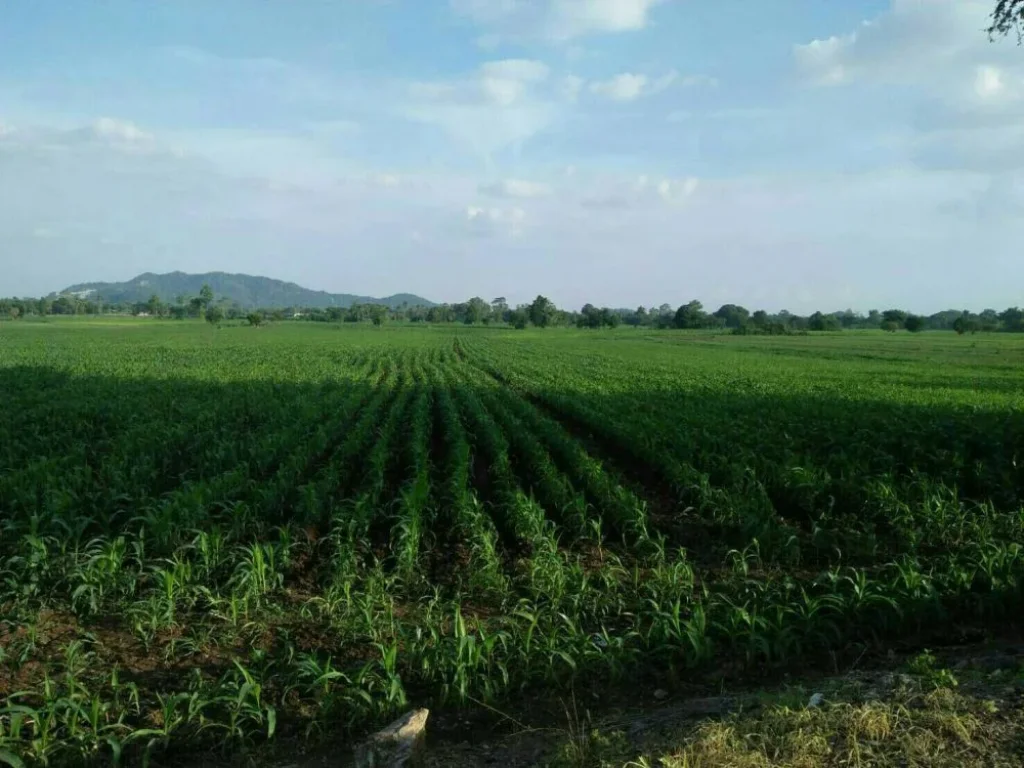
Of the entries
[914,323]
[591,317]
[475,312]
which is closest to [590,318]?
[591,317]

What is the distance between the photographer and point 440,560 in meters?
7.56

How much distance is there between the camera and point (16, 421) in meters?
15.5

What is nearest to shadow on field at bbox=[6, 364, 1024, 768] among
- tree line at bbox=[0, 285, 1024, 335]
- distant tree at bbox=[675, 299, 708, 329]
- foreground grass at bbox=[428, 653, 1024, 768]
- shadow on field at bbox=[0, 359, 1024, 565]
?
shadow on field at bbox=[0, 359, 1024, 565]

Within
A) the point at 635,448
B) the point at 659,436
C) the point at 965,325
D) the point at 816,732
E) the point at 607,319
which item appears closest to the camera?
the point at 816,732

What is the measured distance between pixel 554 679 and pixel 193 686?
2527 mm

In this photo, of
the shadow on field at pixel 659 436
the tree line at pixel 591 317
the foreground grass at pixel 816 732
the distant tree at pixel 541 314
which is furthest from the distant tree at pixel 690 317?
the foreground grass at pixel 816 732

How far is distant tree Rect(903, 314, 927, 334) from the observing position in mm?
121000

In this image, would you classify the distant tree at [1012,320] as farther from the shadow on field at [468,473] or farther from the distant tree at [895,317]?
the shadow on field at [468,473]

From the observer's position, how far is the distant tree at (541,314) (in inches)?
5620

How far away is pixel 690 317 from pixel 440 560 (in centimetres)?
13354

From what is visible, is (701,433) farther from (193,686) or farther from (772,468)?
(193,686)

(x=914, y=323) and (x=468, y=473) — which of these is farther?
(x=914, y=323)

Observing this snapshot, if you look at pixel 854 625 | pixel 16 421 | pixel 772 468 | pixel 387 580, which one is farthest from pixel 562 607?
pixel 16 421

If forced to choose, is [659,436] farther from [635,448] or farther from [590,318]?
[590,318]
